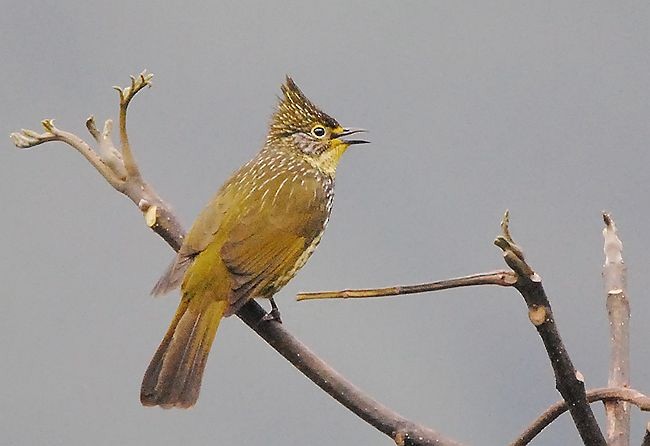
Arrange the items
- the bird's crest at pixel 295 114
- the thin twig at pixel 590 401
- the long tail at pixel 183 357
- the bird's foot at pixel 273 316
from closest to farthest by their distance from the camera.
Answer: the thin twig at pixel 590 401 → the long tail at pixel 183 357 → the bird's foot at pixel 273 316 → the bird's crest at pixel 295 114

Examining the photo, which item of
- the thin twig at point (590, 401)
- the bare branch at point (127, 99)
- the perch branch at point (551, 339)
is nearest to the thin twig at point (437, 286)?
the perch branch at point (551, 339)

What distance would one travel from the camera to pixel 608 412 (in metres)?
0.90

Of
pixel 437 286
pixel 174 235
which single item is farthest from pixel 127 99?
pixel 437 286

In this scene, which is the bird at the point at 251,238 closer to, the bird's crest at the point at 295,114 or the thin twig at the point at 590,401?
the bird's crest at the point at 295,114

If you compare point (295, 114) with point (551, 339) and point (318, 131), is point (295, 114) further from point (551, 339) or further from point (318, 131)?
point (551, 339)

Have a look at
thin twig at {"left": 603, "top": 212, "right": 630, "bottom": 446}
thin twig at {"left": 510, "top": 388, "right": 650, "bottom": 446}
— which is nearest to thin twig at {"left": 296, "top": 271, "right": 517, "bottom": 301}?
thin twig at {"left": 510, "top": 388, "right": 650, "bottom": 446}

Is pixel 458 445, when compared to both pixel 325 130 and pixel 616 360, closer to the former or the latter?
pixel 616 360

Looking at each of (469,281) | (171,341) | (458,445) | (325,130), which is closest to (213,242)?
(171,341)

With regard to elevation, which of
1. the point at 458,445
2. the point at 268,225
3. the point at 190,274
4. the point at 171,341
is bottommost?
the point at 458,445

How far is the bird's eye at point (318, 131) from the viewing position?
1670 millimetres

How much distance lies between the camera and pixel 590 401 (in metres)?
0.82

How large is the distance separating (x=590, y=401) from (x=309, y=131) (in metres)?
0.95

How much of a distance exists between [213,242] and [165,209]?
0.13 metres

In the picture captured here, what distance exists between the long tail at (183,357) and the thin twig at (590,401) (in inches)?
16.6
